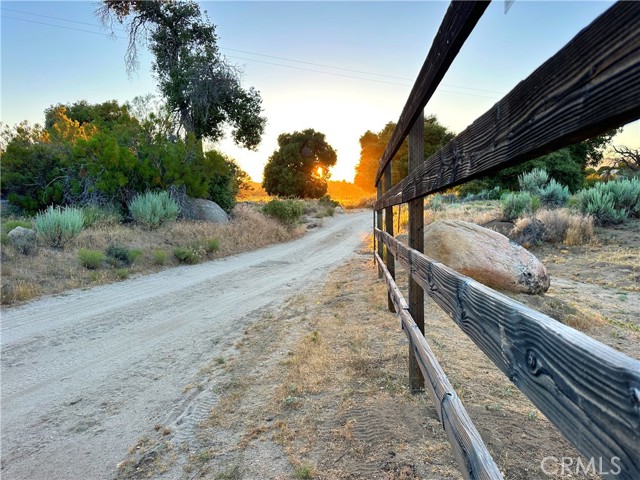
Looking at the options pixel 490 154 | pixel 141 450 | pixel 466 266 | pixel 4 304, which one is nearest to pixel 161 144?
pixel 4 304

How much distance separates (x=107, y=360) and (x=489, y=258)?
582cm

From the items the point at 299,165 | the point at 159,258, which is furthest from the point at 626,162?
the point at 299,165

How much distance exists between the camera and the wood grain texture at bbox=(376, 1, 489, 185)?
1.44 metres

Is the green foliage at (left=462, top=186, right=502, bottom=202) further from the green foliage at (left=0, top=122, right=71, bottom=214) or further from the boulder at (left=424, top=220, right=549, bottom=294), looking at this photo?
the green foliage at (left=0, top=122, right=71, bottom=214)

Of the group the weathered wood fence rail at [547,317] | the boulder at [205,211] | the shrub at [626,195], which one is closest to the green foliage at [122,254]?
the boulder at [205,211]

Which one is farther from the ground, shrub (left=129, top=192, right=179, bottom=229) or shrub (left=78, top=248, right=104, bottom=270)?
shrub (left=129, top=192, right=179, bottom=229)

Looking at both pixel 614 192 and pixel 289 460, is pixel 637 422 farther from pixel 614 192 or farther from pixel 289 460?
pixel 614 192

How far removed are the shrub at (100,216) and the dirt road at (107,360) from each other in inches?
→ 187

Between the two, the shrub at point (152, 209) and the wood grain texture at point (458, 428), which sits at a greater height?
the shrub at point (152, 209)

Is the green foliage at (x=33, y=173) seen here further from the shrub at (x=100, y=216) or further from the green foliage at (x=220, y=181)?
the green foliage at (x=220, y=181)

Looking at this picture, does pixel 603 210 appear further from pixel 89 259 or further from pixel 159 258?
pixel 89 259

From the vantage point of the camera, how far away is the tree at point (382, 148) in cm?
3510

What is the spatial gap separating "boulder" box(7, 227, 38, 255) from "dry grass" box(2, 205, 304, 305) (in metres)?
0.18

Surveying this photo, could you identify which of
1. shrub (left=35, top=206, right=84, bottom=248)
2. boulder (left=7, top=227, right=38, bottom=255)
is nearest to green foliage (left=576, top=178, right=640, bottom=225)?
shrub (left=35, top=206, right=84, bottom=248)
